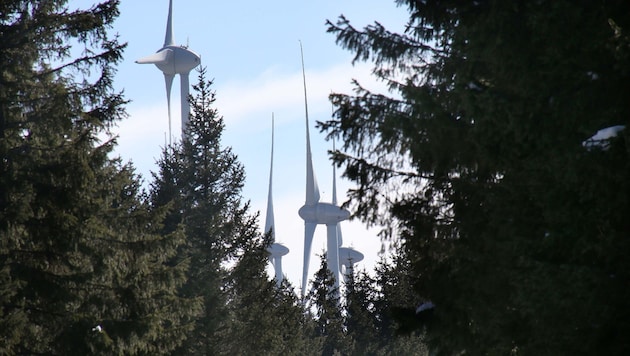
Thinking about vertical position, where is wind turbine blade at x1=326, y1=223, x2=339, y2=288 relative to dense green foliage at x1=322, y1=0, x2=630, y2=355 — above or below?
above

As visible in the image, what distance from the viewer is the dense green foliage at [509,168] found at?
1159 centimetres

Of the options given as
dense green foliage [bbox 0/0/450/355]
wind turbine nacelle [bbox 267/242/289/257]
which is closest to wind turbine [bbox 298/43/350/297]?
wind turbine nacelle [bbox 267/242/289/257]

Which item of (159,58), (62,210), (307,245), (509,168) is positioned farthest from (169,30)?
(509,168)

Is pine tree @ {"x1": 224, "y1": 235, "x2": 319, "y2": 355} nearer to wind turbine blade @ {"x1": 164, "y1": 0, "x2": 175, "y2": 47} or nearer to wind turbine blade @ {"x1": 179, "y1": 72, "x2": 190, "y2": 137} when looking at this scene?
wind turbine blade @ {"x1": 179, "y1": 72, "x2": 190, "y2": 137}

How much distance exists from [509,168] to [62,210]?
8.43m

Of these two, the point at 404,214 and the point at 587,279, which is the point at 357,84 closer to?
the point at 404,214

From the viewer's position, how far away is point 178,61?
9406 cm

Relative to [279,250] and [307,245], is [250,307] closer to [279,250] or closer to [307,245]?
[307,245]

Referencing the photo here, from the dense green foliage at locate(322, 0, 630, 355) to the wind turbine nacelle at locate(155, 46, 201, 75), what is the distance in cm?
7973

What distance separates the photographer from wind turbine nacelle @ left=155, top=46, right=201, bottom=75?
94.1m

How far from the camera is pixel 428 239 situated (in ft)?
52.4

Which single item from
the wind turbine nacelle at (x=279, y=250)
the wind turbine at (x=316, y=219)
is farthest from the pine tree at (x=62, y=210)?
the wind turbine nacelle at (x=279, y=250)

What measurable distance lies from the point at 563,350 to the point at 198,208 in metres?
28.7

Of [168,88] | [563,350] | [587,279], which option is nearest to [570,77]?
[587,279]
